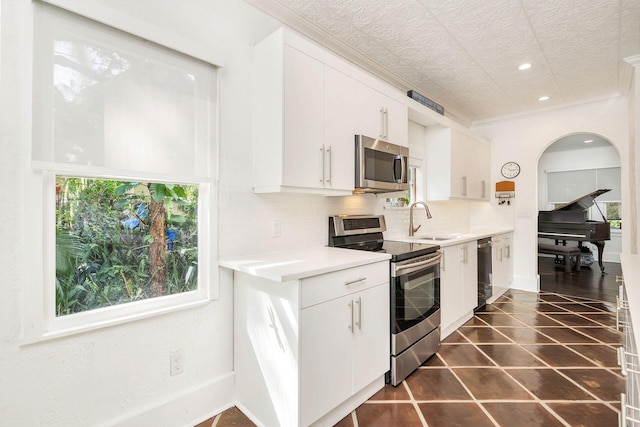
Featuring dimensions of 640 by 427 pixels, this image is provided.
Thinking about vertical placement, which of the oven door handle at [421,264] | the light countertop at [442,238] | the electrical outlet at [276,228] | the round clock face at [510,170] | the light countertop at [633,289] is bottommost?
the oven door handle at [421,264]

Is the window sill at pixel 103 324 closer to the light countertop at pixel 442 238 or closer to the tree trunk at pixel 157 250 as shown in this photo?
the tree trunk at pixel 157 250

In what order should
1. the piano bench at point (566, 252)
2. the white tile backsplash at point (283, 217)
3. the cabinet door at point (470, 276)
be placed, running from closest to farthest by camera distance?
the white tile backsplash at point (283, 217), the cabinet door at point (470, 276), the piano bench at point (566, 252)

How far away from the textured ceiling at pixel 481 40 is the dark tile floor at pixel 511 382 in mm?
2547

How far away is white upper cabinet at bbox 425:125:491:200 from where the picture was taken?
3.67 m

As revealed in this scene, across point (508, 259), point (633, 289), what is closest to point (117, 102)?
point (633, 289)

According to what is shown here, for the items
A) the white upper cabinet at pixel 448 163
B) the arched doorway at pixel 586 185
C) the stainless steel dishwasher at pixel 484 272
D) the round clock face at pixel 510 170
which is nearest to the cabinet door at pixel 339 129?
the white upper cabinet at pixel 448 163

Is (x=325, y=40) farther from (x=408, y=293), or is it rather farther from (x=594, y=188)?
(x=594, y=188)

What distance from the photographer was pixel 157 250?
67.7 inches

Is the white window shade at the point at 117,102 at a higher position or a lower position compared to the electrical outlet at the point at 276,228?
higher

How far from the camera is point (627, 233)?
361cm

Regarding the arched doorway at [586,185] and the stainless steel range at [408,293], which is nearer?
the stainless steel range at [408,293]

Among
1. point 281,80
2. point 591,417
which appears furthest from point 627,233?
point 281,80

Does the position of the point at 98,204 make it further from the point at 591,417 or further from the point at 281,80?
the point at 591,417

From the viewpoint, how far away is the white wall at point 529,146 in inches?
159
